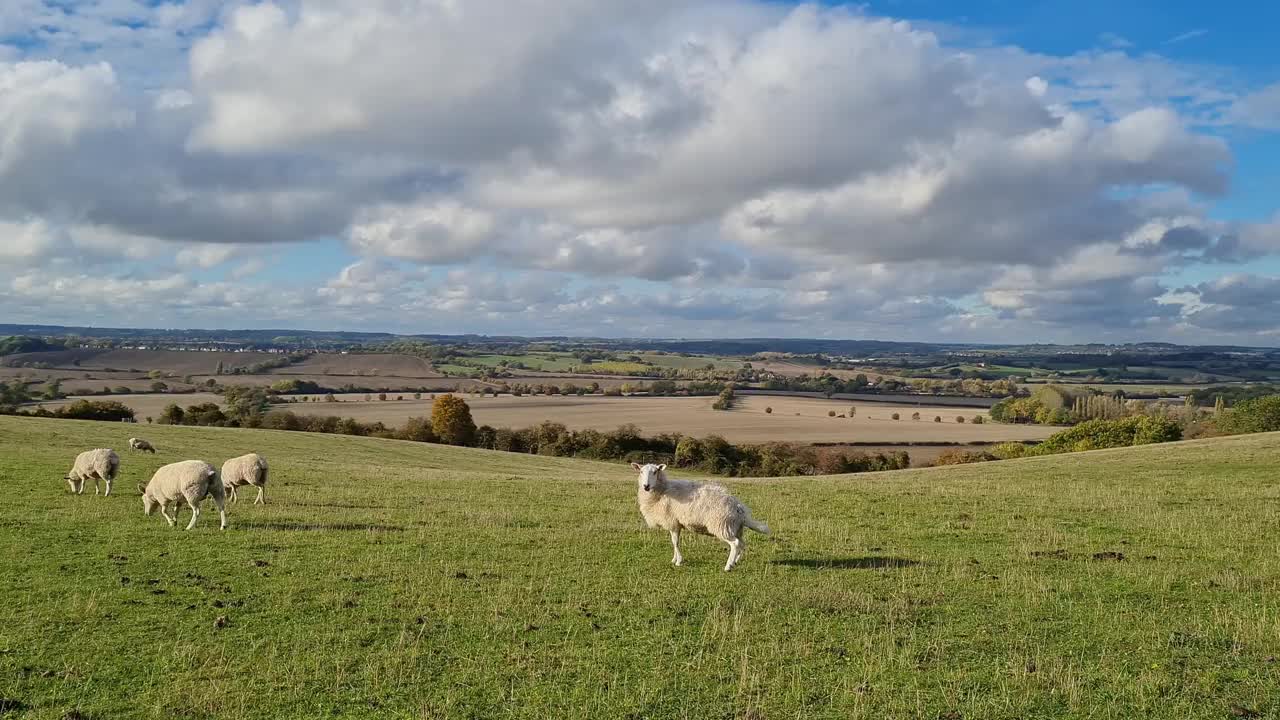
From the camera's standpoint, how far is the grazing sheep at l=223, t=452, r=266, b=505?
24.3 meters

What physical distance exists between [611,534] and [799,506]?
8.73 meters

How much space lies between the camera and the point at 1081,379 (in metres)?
192

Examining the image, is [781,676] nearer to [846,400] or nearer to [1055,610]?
[1055,610]

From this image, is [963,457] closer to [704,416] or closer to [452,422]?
[704,416]

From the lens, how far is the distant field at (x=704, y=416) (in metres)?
96.6

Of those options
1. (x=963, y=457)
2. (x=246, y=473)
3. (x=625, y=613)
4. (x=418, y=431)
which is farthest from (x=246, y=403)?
(x=625, y=613)

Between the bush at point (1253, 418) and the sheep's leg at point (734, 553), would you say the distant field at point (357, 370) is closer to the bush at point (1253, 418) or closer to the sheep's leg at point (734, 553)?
the bush at point (1253, 418)

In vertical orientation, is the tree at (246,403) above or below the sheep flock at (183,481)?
below

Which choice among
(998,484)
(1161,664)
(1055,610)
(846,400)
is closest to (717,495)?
(1055,610)

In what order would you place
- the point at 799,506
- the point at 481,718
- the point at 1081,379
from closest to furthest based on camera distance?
the point at 481,718 → the point at 799,506 → the point at 1081,379

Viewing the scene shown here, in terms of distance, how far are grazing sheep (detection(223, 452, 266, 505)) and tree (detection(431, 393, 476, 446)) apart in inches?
2464

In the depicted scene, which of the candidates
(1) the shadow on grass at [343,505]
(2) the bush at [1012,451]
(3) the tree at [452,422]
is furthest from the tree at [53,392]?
(2) the bush at [1012,451]

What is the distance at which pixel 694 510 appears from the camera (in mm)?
16266

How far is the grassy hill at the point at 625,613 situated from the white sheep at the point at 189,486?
77 cm
